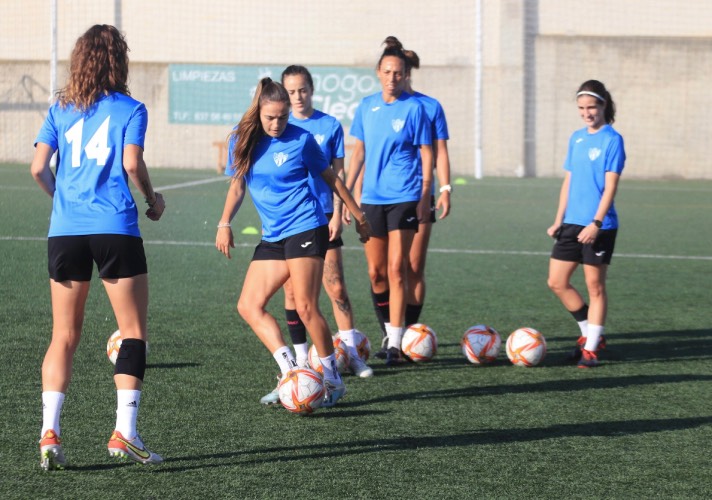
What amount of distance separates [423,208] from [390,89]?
88 centimetres

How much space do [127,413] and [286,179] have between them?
1744mm

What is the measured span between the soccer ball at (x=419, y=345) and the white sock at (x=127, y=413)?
3.07 m

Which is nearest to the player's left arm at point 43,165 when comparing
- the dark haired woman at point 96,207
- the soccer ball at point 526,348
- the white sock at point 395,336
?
the dark haired woman at point 96,207

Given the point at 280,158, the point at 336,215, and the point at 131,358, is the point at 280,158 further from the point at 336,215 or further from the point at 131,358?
the point at 131,358

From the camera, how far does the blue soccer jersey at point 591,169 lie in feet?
25.6

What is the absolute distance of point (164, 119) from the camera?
28938 mm

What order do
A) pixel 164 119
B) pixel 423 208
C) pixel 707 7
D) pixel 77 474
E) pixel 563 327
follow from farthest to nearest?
pixel 164 119, pixel 707 7, pixel 563 327, pixel 423 208, pixel 77 474

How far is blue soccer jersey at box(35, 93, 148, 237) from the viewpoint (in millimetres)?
4992

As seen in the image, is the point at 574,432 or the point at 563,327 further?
the point at 563,327

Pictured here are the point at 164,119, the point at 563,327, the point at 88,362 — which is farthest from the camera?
the point at 164,119

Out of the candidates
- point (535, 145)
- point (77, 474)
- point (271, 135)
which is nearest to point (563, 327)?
point (271, 135)

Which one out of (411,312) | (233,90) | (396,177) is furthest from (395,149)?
(233,90)

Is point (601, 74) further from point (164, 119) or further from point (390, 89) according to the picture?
point (390, 89)

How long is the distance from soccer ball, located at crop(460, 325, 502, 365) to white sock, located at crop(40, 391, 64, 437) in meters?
3.42
